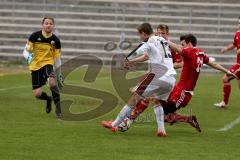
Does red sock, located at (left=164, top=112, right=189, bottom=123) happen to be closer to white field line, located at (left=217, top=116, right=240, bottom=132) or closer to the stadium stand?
white field line, located at (left=217, top=116, right=240, bottom=132)

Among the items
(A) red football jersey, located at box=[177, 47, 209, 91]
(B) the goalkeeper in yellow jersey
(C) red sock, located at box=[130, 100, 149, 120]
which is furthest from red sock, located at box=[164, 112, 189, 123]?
(B) the goalkeeper in yellow jersey

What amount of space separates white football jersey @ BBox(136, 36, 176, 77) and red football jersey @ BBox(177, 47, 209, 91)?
621 mm

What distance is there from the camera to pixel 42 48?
14328mm

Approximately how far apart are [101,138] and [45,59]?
375 cm

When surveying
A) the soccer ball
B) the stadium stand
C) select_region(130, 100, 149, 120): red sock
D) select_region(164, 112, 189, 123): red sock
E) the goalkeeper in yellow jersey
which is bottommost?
the stadium stand

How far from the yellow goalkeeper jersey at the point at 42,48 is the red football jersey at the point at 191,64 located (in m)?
2.86

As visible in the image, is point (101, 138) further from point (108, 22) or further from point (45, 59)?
point (108, 22)

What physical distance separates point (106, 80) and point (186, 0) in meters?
12.7

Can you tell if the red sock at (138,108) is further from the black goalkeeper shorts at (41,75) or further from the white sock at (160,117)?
the black goalkeeper shorts at (41,75)

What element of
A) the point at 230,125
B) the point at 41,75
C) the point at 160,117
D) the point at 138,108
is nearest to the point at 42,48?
the point at 41,75

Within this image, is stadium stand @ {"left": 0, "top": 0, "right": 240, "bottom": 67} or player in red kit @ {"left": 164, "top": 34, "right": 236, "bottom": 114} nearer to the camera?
player in red kit @ {"left": 164, "top": 34, "right": 236, "bottom": 114}

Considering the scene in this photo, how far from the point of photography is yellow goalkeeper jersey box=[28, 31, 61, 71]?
14.3 m

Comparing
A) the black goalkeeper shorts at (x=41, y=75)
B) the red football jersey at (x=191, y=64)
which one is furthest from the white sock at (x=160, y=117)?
the black goalkeeper shorts at (x=41, y=75)

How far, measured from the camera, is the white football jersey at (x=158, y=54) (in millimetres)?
11555
